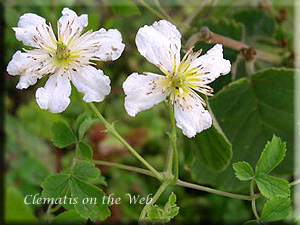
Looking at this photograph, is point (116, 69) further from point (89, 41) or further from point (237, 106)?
point (89, 41)

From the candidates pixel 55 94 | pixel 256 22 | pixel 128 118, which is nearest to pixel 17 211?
pixel 55 94

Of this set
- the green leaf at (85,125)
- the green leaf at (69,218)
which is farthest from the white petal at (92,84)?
the green leaf at (69,218)

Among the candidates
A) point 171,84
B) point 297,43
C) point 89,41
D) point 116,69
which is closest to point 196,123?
point 171,84

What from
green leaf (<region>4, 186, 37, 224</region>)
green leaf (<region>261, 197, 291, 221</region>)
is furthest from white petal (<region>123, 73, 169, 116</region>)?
green leaf (<region>4, 186, 37, 224</region>)

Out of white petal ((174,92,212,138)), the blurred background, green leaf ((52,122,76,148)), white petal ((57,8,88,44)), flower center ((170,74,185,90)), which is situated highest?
white petal ((57,8,88,44))

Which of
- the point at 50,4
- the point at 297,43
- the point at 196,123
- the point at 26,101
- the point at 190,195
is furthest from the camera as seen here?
the point at 26,101

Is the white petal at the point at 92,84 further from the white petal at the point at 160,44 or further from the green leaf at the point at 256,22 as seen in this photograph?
the green leaf at the point at 256,22

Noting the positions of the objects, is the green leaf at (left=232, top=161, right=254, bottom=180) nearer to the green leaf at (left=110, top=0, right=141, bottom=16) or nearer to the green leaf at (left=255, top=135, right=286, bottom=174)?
the green leaf at (left=255, top=135, right=286, bottom=174)
